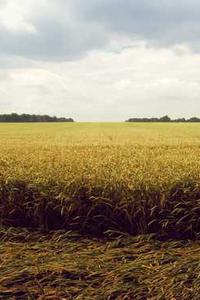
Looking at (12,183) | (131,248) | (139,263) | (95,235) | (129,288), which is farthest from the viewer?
A: (12,183)

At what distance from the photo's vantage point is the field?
314 cm

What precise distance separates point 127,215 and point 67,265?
2.62ft

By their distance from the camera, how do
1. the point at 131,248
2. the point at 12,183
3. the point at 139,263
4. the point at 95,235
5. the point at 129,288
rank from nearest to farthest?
the point at 129,288
the point at 139,263
the point at 131,248
the point at 95,235
the point at 12,183

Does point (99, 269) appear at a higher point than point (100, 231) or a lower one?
lower

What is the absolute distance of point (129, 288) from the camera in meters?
3.09

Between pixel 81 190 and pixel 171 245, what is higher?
pixel 81 190

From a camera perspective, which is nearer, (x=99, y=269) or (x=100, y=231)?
(x=99, y=269)

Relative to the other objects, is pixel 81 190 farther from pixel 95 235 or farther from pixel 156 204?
pixel 156 204

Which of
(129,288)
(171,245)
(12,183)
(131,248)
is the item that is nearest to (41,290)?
(129,288)

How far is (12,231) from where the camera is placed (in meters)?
4.24

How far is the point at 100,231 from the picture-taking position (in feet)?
13.3

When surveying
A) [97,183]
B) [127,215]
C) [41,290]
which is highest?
[97,183]

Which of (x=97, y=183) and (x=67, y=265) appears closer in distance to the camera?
(x=67, y=265)

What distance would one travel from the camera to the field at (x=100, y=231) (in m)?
3.14
